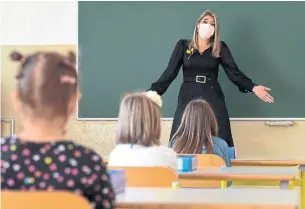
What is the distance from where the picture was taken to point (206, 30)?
4.28m

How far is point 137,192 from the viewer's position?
5.98ft

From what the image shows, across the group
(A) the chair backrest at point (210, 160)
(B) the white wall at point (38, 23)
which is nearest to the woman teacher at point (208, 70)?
(B) the white wall at point (38, 23)

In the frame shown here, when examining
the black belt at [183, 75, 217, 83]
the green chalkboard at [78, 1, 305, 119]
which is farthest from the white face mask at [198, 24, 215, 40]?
the green chalkboard at [78, 1, 305, 119]

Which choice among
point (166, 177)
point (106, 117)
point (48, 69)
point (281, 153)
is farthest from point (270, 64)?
point (48, 69)

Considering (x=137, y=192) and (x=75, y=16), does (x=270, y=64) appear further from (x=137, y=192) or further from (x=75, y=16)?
(x=137, y=192)

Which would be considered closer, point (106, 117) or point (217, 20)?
point (217, 20)

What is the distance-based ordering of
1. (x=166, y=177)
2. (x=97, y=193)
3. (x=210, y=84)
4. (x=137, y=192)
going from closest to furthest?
1. (x=97, y=193)
2. (x=137, y=192)
3. (x=166, y=177)
4. (x=210, y=84)

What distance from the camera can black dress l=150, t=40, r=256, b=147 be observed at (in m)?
4.32

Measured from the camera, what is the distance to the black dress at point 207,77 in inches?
170

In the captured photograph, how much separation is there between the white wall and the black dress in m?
0.98

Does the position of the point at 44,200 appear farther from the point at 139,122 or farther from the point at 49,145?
the point at 139,122

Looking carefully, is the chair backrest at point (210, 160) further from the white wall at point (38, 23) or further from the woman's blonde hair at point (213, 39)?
the white wall at point (38, 23)

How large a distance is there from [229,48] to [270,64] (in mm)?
351

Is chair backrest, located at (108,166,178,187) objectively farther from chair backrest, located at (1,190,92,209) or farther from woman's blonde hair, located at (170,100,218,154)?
woman's blonde hair, located at (170,100,218,154)
